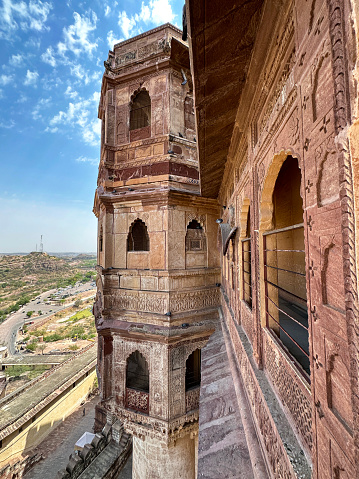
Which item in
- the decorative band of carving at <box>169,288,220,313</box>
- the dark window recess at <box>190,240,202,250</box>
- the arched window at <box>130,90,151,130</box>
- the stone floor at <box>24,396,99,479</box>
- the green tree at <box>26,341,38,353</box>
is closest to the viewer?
the decorative band of carving at <box>169,288,220,313</box>

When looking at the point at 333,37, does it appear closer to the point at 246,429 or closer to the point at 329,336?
the point at 329,336

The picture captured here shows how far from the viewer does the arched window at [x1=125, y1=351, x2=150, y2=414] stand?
18.8 ft

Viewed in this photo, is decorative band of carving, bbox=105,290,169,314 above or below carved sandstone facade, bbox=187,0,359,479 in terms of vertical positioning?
below

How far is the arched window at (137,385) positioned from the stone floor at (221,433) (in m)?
2.74

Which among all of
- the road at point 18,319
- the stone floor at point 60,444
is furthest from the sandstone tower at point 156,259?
the road at point 18,319

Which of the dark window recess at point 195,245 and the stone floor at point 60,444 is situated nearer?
the dark window recess at point 195,245

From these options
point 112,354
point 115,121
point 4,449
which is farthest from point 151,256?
point 4,449

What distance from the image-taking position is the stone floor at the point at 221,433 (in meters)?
2.11

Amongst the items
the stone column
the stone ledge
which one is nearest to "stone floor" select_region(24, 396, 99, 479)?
the stone column

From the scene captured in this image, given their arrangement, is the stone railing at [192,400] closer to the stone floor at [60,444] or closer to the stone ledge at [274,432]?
the stone ledge at [274,432]

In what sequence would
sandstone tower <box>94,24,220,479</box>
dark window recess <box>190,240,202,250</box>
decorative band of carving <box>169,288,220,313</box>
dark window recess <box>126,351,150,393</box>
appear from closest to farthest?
sandstone tower <box>94,24,220,479</box> < decorative band of carving <box>169,288,220,313</box> < dark window recess <box>190,240,202,250</box> < dark window recess <box>126,351,150,393</box>

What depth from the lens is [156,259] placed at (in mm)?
5809

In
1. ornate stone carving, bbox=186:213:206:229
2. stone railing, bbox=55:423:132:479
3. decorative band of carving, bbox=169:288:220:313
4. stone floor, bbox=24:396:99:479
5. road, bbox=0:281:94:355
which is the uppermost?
ornate stone carving, bbox=186:213:206:229

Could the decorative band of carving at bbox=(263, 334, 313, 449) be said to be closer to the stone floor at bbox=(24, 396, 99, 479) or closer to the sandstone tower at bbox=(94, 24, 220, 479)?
the sandstone tower at bbox=(94, 24, 220, 479)
